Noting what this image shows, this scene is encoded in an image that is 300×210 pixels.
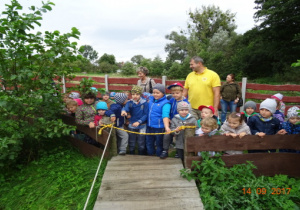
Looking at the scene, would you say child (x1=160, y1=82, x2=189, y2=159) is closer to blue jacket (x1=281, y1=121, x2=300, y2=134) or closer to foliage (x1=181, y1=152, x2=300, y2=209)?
foliage (x1=181, y1=152, x2=300, y2=209)

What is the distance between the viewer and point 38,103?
369 centimetres

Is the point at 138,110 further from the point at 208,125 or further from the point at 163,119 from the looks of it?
the point at 208,125

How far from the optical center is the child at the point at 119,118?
400cm

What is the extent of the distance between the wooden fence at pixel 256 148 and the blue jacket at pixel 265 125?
424 mm

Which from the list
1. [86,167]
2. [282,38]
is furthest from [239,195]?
[282,38]

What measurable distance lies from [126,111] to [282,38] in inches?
904

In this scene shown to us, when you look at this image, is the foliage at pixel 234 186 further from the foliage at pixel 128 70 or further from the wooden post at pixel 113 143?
the foliage at pixel 128 70

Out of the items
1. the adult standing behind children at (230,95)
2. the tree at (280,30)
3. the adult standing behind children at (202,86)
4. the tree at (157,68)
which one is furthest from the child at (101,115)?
the tree at (157,68)

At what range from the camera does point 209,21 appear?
4325cm

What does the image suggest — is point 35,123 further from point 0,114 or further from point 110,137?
point 110,137

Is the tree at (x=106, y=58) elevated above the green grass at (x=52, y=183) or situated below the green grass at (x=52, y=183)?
above

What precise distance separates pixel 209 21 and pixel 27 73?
45514 mm
